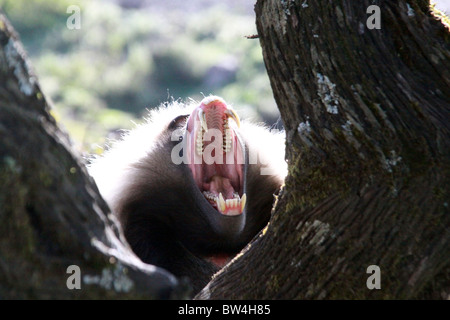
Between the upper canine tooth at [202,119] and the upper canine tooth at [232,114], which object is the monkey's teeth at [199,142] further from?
the upper canine tooth at [232,114]

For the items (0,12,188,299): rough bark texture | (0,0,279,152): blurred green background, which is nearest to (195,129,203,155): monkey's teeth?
(0,12,188,299): rough bark texture

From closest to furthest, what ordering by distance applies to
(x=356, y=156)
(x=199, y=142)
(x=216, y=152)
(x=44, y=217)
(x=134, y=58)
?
(x=44, y=217) < (x=356, y=156) < (x=199, y=142) < (x=216, y=152) < (x=134, y=58)

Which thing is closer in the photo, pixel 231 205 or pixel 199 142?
pixel 231 205

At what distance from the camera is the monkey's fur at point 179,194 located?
409 centimetres

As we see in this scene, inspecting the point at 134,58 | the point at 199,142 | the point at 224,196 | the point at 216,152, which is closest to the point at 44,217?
the point at 199,142

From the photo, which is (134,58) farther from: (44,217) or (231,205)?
(44,217)

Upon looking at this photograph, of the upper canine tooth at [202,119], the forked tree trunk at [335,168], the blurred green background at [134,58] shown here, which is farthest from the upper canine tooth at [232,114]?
the blurred green background at [134,58]

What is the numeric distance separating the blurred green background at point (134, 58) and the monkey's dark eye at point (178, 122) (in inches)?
275

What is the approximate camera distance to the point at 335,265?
2.32 metres

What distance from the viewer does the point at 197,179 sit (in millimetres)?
4535

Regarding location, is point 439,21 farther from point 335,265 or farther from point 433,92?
point 335,265

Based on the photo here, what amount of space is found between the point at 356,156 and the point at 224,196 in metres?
2.11
